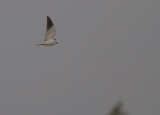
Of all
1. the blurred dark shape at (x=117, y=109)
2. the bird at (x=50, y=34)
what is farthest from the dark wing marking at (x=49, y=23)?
the blurred dark shape at (x=117, y=109)

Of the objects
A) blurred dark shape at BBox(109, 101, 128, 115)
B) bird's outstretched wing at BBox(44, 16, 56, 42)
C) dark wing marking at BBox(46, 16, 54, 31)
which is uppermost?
dark wing marking at BBox(46, 16, 54, 31)

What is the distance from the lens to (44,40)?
33625mm

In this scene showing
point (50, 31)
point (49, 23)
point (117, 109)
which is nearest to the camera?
point (117, 109)

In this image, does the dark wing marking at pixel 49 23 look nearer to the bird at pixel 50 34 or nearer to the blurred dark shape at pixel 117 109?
the bird at pixel 50 34

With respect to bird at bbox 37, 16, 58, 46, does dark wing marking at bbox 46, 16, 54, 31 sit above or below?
above

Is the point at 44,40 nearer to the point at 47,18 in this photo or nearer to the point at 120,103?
the point at 47,18

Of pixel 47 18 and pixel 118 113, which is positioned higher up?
pixel 47 18

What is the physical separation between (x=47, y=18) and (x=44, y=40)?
63.0 inches

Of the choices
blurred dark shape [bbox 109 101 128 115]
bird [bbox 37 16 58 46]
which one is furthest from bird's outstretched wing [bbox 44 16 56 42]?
blurred dark shape [bbox 109 101 128 115]

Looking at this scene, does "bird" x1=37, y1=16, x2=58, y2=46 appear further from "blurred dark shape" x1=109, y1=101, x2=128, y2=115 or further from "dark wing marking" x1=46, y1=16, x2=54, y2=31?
"blurred dark shape" x1=109, y1=101, x2=128, y2=115

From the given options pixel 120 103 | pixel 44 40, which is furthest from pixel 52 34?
pixel 120 103

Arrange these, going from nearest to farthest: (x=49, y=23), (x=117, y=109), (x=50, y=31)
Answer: (x=117, y=109)
(x=49, y=23)
(x=50, y=31)

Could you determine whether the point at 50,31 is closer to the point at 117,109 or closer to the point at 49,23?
the point at 49,23

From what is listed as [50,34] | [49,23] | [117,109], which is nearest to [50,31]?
[50,34]
